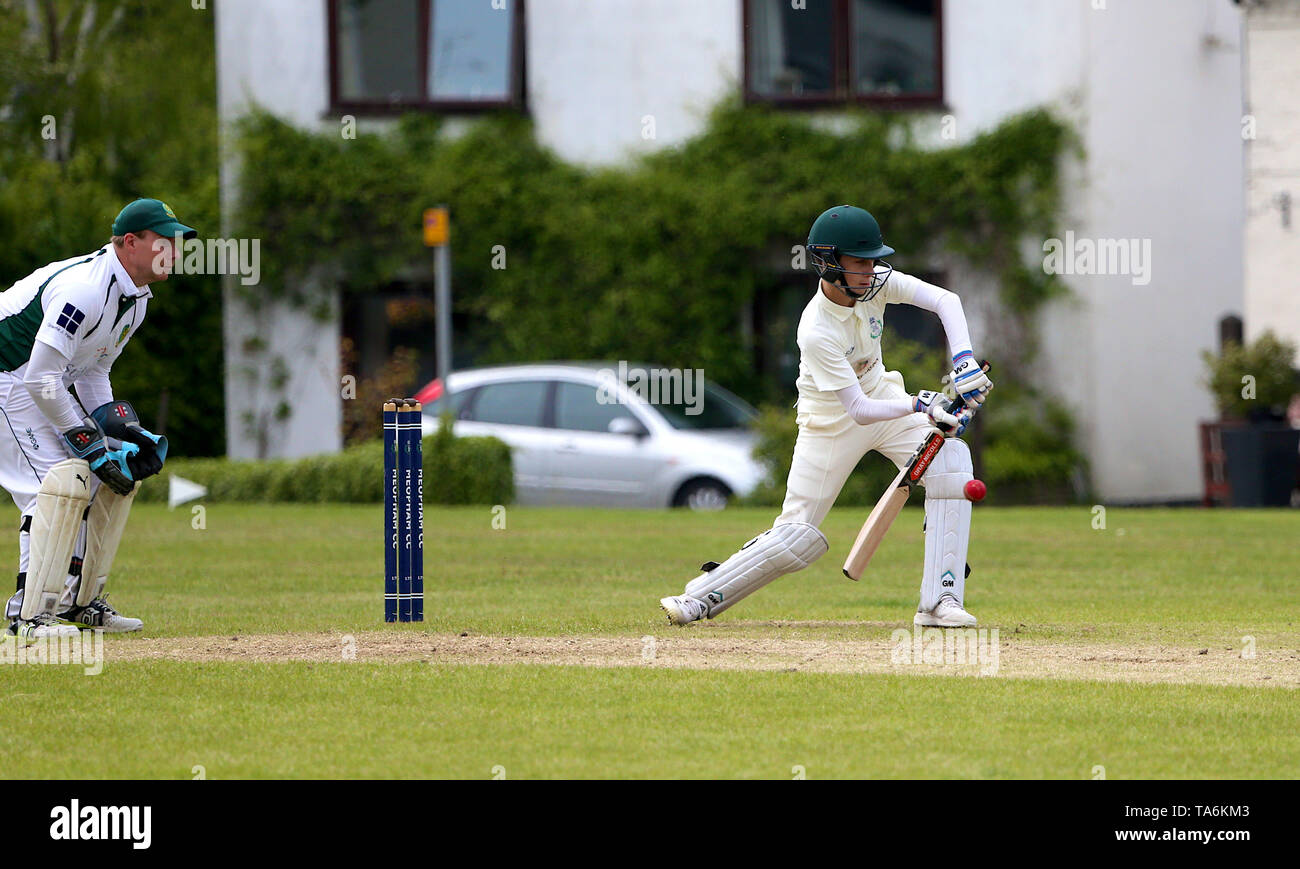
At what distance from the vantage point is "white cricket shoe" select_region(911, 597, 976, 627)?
8.62 metres

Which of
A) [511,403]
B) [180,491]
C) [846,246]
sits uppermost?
[846,246]

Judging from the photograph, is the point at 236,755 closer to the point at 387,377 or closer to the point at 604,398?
the point at 604,398

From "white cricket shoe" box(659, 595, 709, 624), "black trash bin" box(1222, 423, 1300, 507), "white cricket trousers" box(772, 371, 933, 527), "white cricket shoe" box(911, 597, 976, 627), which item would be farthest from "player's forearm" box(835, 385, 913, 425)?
"black trash bin" box(1222, 423, 1300, 507)

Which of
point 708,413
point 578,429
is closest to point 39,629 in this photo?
point 578,429

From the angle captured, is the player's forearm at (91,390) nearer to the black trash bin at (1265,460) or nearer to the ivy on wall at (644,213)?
the black trash bin at (1265,460)

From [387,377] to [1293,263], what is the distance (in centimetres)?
1098

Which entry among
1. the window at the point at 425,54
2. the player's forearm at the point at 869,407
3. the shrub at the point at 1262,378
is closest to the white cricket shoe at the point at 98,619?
the player's forearm at the point at 869,407

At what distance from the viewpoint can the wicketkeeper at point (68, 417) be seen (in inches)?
330

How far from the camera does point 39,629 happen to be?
850cm

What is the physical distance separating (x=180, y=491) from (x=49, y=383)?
8.76 m

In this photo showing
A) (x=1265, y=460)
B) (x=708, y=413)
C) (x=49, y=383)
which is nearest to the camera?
(x=49, y=383)

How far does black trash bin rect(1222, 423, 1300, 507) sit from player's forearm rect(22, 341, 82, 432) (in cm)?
1367

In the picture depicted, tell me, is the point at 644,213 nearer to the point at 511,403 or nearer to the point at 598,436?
the point at 511,403

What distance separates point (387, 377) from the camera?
78.5ft
